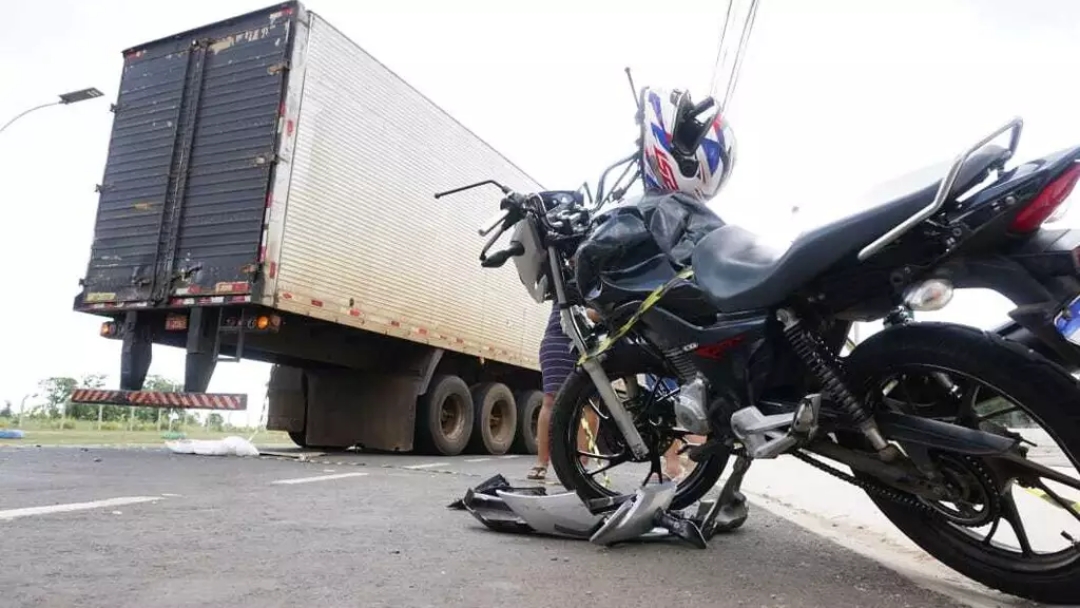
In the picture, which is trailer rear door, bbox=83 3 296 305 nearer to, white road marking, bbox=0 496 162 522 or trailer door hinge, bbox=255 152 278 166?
trailer door hinge, bbox=255 152 278 166

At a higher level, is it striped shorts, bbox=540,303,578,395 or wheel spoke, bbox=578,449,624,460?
striped shorts, bbox=540,303,578,395

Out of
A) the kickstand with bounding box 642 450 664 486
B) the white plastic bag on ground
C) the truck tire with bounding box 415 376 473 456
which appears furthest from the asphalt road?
the truck tire with bounding box 415 376 473 456

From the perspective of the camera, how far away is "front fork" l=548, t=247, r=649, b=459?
10.4 ft

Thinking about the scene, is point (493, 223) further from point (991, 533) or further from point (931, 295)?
point (991, 533)

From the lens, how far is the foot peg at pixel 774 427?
214cm

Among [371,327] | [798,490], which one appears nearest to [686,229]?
[798,490]

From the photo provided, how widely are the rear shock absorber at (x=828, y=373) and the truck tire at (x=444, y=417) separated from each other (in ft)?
26.1

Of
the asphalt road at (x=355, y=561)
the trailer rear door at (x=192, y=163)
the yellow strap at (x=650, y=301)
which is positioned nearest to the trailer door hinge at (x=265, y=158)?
the trailer rear door at (x=192, y=163)

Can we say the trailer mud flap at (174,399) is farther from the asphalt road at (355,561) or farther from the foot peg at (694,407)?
the foot peg at (694,407)

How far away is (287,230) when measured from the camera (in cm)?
774

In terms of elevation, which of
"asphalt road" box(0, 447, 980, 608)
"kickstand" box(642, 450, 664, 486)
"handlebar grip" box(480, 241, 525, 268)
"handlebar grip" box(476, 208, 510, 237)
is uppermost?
"handlebar grip" box(476, 208, 510, 237)

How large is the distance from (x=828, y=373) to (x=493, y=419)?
9.71m

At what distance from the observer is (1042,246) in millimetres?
1809

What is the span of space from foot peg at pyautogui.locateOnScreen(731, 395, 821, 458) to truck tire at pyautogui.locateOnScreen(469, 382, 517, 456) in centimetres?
859
